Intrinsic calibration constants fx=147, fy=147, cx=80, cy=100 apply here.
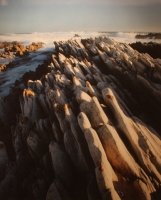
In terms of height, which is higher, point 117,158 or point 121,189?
point 117,158

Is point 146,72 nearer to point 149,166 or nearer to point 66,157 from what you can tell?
point 149,166

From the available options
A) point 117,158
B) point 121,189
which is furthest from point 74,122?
point 121,189

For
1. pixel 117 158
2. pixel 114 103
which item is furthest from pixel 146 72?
pixel 117 158

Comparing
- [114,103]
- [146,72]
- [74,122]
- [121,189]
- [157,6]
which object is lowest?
[121,189]

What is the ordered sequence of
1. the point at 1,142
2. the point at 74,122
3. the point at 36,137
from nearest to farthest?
the point at 74,122 → the point at 36,137 → the point at 1,142

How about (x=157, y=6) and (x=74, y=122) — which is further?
(x=157, y=6)

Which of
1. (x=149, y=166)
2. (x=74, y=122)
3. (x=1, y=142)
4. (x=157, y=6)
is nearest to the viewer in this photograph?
(x=149, y=166)
